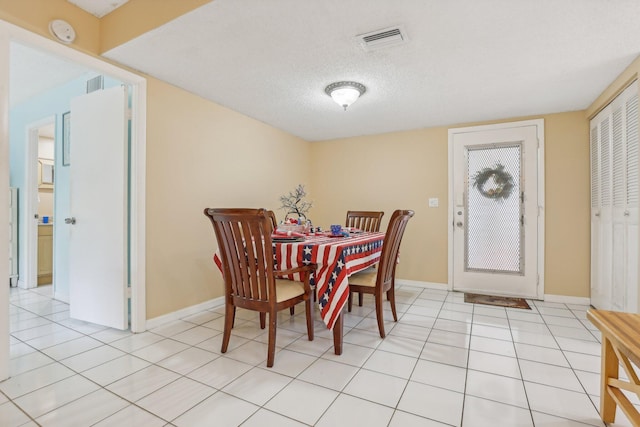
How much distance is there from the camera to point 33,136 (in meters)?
3.73

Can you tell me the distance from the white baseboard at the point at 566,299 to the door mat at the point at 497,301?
266 millimetres

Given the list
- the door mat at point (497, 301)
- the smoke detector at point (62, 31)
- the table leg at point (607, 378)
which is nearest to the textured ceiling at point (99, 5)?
the smoke detector at point (62, 31)

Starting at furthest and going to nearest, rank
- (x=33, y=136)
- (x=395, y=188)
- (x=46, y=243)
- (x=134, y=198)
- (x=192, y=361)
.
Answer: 1. (x=395, y=188)
2. (x=46, y=243)
3. (x=33, y=136)
4. (x=134, y=198)
5. (x=192, y=361)

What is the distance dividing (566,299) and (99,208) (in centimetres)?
474

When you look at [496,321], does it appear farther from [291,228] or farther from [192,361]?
[192,361]

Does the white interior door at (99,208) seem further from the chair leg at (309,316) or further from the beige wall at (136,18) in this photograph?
the chair leg at (309,316)

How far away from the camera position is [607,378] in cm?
143

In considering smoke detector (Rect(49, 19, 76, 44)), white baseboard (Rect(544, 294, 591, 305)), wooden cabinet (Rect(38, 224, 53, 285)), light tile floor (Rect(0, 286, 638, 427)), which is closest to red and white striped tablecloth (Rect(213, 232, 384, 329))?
light tile floor (Rect(0, 286, 638, 427))

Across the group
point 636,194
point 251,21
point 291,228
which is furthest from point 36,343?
point 636,194

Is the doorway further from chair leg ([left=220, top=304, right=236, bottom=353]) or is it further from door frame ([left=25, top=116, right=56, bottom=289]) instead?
chair leg ([left=220, top=304, right=236, bottom=353])

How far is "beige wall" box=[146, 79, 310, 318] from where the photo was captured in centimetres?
262

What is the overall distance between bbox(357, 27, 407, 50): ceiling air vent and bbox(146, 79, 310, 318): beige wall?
1796 mm

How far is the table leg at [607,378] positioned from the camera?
4.63ft

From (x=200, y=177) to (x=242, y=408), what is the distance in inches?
85.4
